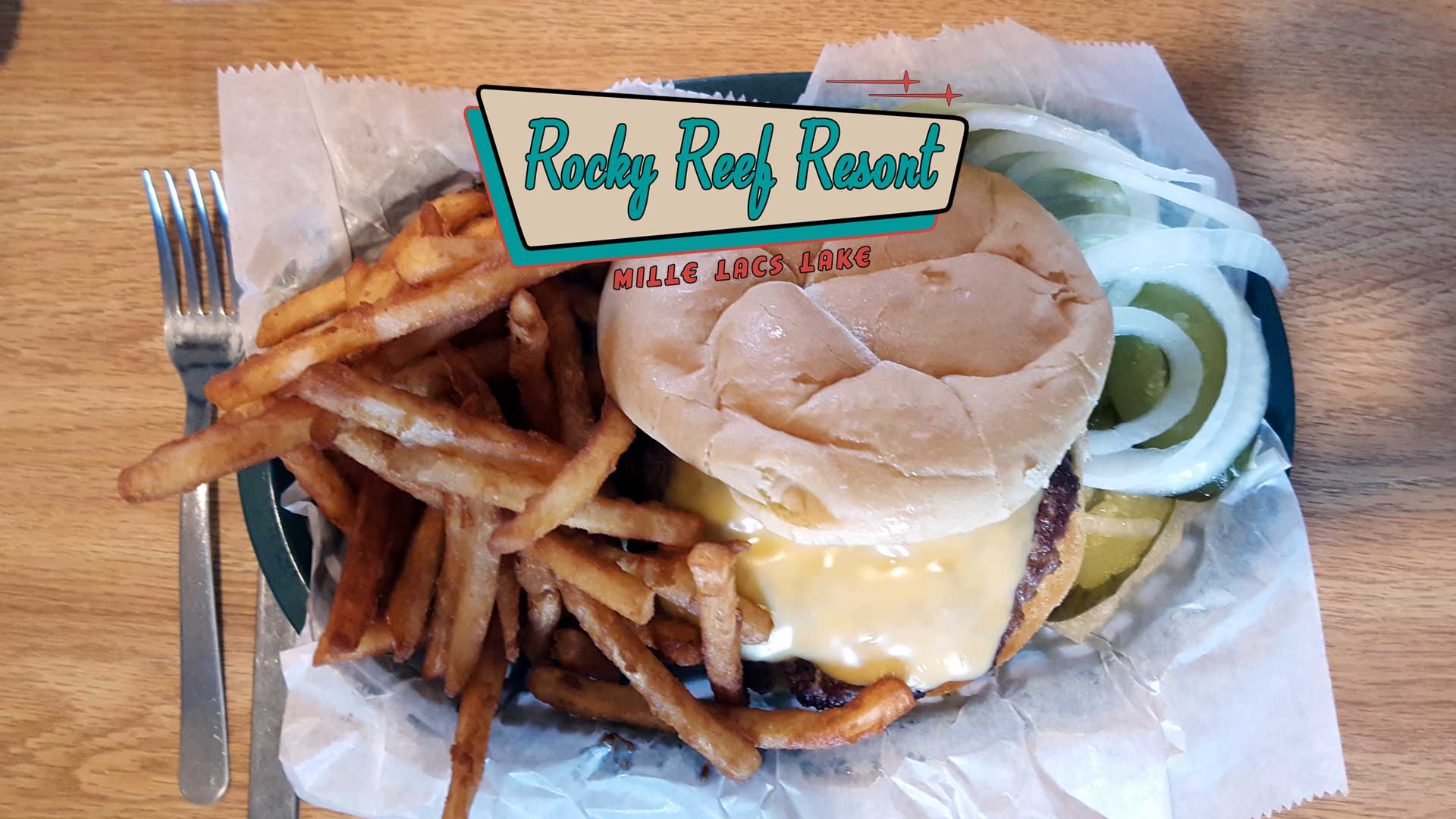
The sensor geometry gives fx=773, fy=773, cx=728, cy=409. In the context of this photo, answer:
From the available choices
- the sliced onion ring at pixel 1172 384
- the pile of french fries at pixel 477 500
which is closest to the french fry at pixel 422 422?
the pile of french fries at pixel 477 500

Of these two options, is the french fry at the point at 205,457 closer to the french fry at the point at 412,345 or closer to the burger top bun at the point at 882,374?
the french fry at the point at 412,345

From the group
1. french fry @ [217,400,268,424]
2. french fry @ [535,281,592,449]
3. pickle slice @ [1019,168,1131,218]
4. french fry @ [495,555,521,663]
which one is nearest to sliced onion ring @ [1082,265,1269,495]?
pickle slice @ [1019,168,1131,218]

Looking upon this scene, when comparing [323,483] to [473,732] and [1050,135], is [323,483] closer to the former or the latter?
[473,732]

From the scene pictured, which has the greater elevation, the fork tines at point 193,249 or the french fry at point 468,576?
the fork tines at point 193,249

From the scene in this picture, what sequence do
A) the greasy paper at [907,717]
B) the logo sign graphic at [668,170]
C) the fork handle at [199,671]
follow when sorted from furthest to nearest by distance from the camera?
the fork handle at [199,671], the greasy paper at [907,717], the logo sign graphic at [668,170]

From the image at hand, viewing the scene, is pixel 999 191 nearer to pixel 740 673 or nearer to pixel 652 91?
pixel 652 91
